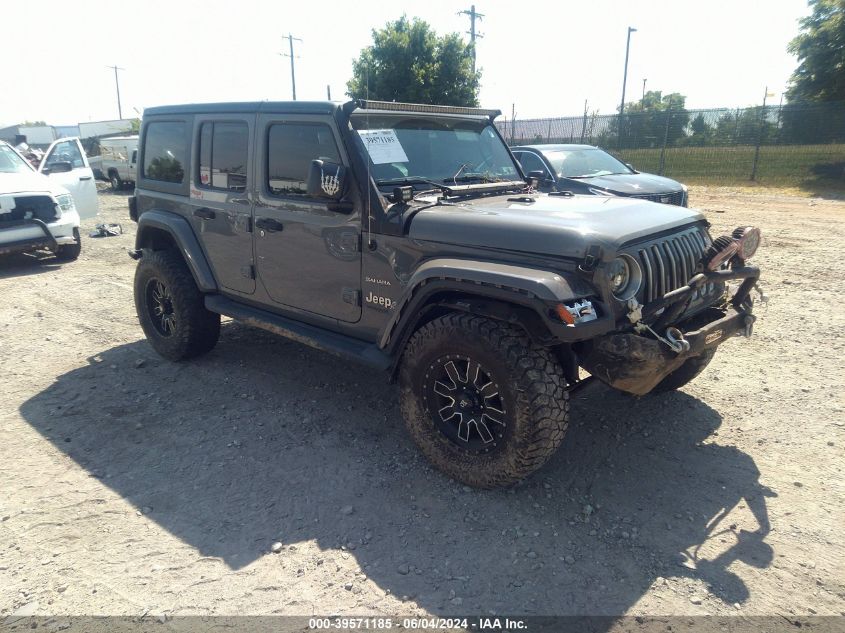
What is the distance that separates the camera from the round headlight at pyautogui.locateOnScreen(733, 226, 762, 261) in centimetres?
340

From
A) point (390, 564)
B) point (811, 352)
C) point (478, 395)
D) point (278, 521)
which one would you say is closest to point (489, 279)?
point (478, 395)

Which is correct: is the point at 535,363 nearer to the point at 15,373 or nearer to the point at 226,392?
the point at 226,392

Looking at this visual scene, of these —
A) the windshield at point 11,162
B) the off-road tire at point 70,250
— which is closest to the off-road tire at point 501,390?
the off-road tire at point 70,250

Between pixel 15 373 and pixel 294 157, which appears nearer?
pixel 294 157

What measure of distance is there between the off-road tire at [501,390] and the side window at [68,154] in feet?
30.7

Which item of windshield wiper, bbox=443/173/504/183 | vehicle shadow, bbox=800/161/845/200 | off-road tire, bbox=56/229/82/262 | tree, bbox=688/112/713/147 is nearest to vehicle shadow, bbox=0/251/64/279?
off-road tire, bbox=56/229/82/262

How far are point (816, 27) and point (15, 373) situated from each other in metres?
23.5

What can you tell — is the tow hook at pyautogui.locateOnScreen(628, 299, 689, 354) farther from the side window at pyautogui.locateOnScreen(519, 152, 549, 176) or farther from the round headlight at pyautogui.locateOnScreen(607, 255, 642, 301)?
the side window at pyautogui.locateOnScreen(519, 152, 549, 176)

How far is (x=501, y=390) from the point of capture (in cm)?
305

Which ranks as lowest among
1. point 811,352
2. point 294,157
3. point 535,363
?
point 811,352

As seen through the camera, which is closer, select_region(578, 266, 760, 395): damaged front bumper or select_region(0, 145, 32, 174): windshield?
select_region(578, 266, 760, 395): damaged front bumper

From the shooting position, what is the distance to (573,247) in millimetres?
2932

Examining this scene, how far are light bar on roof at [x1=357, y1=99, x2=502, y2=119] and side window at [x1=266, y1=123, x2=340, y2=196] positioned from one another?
30 cm


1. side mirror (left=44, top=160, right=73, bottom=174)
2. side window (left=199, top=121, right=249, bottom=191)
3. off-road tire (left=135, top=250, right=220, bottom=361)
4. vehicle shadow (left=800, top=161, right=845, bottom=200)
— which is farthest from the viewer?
vehicle shadow (left=800, top=161, right=845, bottom=200)
